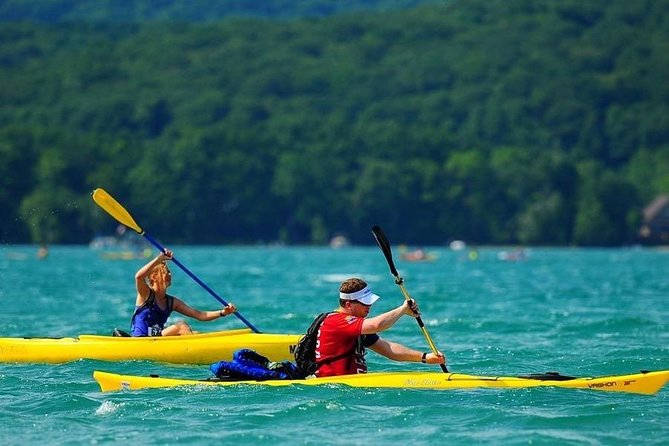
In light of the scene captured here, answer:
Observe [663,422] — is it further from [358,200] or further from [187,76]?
[187,76]

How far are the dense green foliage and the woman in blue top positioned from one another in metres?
91.2

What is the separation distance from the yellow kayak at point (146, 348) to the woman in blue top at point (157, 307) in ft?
1.04

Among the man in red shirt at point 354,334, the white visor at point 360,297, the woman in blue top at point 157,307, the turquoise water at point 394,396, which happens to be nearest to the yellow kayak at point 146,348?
the turquoise water at point 394,396

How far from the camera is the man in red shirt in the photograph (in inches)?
552

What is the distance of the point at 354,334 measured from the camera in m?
14.2

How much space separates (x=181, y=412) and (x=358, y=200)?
383ft

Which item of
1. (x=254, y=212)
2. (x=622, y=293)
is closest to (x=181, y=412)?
(x=622, y=293)

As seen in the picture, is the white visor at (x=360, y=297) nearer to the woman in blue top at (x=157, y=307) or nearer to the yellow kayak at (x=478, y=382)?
the yellow kayak at (x=478, y=382)

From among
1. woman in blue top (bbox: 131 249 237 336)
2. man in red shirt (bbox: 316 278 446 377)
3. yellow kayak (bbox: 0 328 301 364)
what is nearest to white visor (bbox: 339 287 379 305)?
man in red shirt (bbox: 316 278 446 377)

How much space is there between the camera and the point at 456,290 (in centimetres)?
4150

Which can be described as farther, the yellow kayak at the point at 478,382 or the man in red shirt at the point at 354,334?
the yellow kayak at the point at 478,382

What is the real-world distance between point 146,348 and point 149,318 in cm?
55

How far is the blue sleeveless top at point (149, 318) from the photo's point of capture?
1852 cm

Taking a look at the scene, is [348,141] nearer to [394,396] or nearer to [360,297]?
[394,396]
